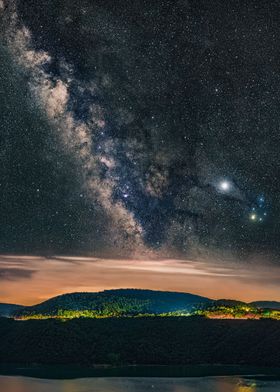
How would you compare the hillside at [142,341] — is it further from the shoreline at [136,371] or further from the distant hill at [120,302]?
the distant hill at [120,302]

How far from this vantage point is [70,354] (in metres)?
36.4

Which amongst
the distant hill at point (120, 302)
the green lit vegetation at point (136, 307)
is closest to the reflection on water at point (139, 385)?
the green lit vegetation at point (136, 307)

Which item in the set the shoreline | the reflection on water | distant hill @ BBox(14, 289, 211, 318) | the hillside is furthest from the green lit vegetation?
the reflection on water

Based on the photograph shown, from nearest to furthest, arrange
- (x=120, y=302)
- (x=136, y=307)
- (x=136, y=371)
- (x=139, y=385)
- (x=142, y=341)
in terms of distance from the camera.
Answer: (x=139, y=385) < (x=136, y=371) < (x=142, y=341) < (x=136, y=307) < (x=120, y=302)

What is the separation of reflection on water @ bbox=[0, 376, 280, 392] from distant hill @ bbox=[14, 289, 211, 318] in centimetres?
2534

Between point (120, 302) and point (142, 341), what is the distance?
23.3 meters

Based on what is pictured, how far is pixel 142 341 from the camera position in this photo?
125ft

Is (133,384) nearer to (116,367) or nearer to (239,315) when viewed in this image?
(116,367)

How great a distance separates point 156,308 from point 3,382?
34.9 m

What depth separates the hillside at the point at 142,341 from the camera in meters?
35.4

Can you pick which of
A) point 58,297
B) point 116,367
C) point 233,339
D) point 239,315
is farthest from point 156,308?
point 116,367

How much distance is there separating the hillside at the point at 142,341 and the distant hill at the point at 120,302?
11.7 meters

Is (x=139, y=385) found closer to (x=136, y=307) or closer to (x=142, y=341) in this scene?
(x=142, y=341)

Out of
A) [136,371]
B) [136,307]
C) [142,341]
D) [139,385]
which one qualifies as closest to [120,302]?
[136,307]
